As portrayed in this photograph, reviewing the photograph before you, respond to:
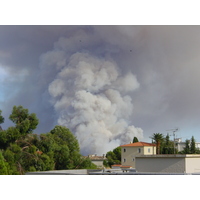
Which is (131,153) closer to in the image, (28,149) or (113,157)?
→ (113,157)

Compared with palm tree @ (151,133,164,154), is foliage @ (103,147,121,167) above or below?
below

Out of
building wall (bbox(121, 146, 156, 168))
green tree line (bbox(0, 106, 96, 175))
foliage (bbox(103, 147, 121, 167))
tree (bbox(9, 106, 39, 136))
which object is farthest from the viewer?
foliage (bbox(103, 147, 121, 167))

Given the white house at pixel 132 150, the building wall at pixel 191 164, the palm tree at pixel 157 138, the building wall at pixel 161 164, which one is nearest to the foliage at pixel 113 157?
the white house at pixel 132 150

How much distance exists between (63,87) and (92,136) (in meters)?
5.52

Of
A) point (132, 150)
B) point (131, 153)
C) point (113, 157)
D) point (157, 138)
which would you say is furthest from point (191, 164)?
point (157, 138)

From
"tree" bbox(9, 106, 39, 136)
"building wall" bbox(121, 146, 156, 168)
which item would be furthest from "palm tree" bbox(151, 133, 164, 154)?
"tree" bbox(9, 106, 39, 136)

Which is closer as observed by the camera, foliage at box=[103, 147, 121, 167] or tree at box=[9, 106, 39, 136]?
tree at box=[9, 106, 39, 136]

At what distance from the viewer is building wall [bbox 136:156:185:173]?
11.4m

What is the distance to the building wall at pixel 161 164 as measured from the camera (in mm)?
11398

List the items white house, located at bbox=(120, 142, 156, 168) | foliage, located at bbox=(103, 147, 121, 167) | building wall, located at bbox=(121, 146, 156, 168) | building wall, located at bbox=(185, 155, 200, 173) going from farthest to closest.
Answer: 1. foliage, located at bbox=(103, 147, 121, 167)
2. white house, located at bbox=(120, 142, 156, 168)
3. building wall, located at bbox=(121, 146, 156, 168)
4. building wall, located at bbox=(185, 155, 200, 173)

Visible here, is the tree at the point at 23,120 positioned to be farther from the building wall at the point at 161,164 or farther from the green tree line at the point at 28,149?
the building wall at the point at 161,164

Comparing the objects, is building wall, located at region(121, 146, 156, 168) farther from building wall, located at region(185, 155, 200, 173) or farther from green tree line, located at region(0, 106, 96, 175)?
building wall, located at region(185, 155, 200, 173)

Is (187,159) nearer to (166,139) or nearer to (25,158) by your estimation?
(25,158)

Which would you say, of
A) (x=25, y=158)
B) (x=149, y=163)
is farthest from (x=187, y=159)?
(x=25, y=158)
